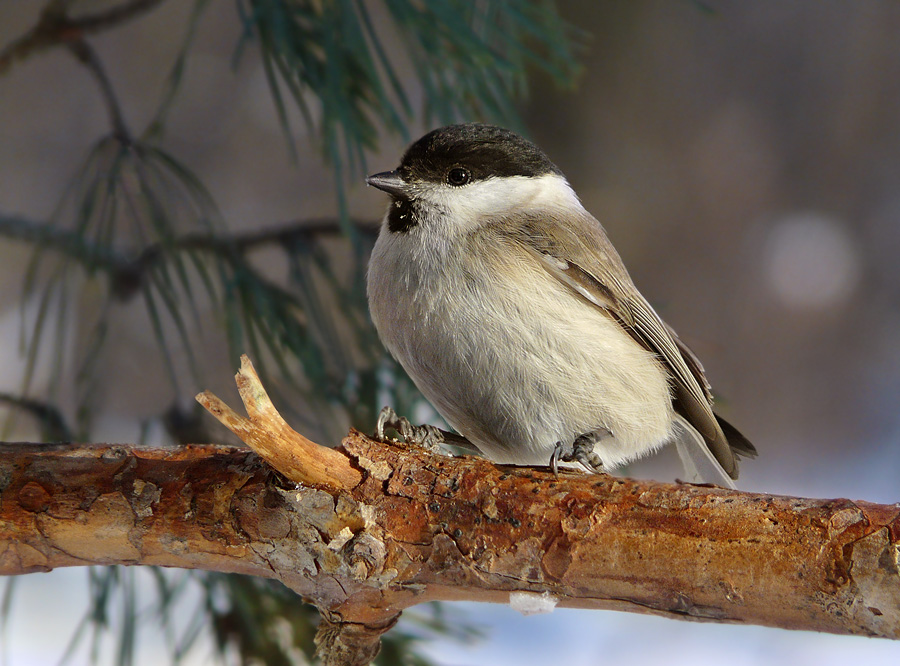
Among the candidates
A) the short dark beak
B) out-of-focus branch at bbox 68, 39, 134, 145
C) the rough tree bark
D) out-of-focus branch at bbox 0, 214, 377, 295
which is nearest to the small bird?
the short dark beak

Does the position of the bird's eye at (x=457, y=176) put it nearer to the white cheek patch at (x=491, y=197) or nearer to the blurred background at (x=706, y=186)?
the white cheek patch at (x=491, y=197)

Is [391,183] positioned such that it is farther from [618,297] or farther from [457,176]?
[618,297]

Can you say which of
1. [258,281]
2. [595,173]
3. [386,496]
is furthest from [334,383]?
[595,173]

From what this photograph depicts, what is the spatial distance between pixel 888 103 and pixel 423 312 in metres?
1.39

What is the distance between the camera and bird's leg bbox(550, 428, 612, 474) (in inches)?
34.4

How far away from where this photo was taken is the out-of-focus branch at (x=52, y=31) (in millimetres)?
1216

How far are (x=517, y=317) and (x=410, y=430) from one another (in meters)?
0.20

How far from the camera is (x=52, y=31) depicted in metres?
1.22

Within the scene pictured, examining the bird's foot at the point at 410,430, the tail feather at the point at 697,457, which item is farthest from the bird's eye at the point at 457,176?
the tail feather at the point at 697,457

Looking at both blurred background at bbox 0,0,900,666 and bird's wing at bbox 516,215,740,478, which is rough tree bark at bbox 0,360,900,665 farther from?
blurred background at bbox 0,0,900,666

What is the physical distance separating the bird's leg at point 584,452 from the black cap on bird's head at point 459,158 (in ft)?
1.15

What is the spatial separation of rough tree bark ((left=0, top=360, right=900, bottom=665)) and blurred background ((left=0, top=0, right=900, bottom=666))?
2.26ft

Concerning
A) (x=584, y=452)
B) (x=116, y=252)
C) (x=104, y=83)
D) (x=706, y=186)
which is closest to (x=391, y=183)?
(x=584, y=452)

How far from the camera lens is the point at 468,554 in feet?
2.22
